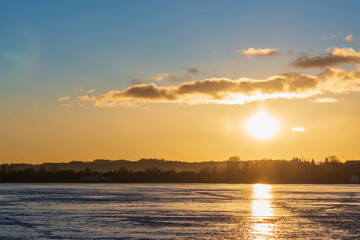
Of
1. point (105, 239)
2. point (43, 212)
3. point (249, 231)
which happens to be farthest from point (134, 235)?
point (43, 212)

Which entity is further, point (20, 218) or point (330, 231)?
point (20, 218)

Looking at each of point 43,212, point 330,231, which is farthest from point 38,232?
point 330,231

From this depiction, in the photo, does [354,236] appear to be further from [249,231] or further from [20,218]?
[20,218]

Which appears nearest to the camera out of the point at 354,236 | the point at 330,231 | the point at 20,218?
the point at 354,236

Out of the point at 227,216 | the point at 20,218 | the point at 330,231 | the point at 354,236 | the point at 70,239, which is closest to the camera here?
the point at 70,239

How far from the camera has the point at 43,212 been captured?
205 feet

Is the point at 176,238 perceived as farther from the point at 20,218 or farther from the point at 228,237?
the point at 20,218

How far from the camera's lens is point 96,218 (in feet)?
181

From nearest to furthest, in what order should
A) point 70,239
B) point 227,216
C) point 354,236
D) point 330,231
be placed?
1. point 70,239
2. point 354,236
3. point 330,231
4. point 227,216

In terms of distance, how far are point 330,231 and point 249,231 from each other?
24.4 feet

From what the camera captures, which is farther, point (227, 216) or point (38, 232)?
point (227, 216)

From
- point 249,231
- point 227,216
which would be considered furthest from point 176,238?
point 227,216

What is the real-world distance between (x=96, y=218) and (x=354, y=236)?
27361mm

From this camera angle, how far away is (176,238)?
130ft
